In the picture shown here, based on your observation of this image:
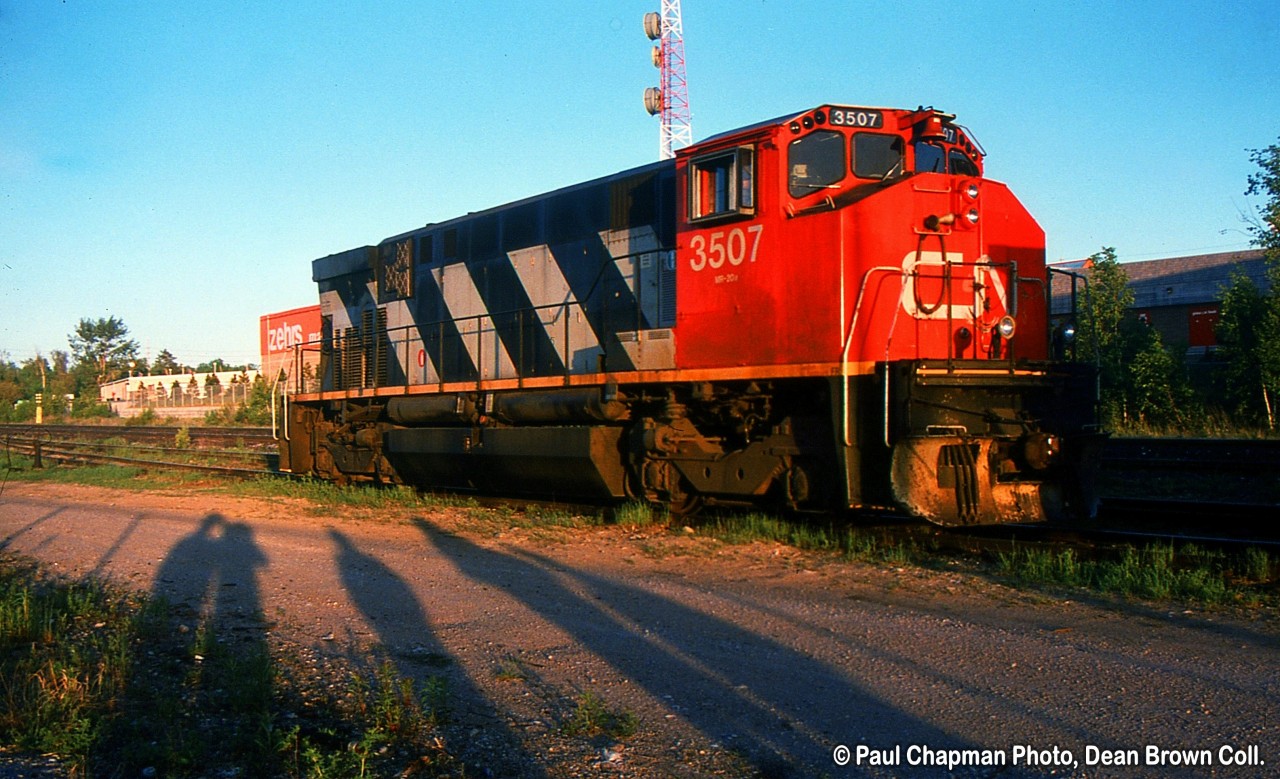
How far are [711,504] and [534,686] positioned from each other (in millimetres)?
5167

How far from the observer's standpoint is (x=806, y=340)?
8.37m

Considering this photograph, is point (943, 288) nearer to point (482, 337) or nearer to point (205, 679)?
point (205, 679)

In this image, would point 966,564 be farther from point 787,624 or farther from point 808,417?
point 787,624

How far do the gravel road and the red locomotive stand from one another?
0.85 meters

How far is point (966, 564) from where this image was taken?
7660mm

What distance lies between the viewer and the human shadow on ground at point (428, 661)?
3877mm

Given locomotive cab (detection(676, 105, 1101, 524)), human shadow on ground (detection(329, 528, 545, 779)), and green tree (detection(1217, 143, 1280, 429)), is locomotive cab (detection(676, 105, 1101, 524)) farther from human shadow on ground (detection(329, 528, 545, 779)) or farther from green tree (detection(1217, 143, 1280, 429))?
green tree (detection(1217, 143, 1280, 429))

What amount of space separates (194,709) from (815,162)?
251 inches

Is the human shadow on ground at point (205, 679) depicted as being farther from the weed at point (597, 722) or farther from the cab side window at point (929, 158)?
the cab side window at point (929, 158)

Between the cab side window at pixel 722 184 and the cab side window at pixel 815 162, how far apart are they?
352 millimetres

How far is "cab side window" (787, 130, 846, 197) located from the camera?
849 centimetres

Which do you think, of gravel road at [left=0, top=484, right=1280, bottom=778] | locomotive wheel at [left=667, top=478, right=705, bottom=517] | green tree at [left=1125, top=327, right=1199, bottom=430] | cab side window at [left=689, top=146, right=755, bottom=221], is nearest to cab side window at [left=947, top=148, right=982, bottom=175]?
cab side window at [left=689, top=146, right=755, bottom=221]

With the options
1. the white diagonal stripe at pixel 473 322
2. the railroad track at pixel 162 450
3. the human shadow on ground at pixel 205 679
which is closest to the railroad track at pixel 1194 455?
the white diagonal stripe at pixel 473 322

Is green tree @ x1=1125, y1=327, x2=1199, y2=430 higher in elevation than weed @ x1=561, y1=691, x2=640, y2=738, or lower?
higher
